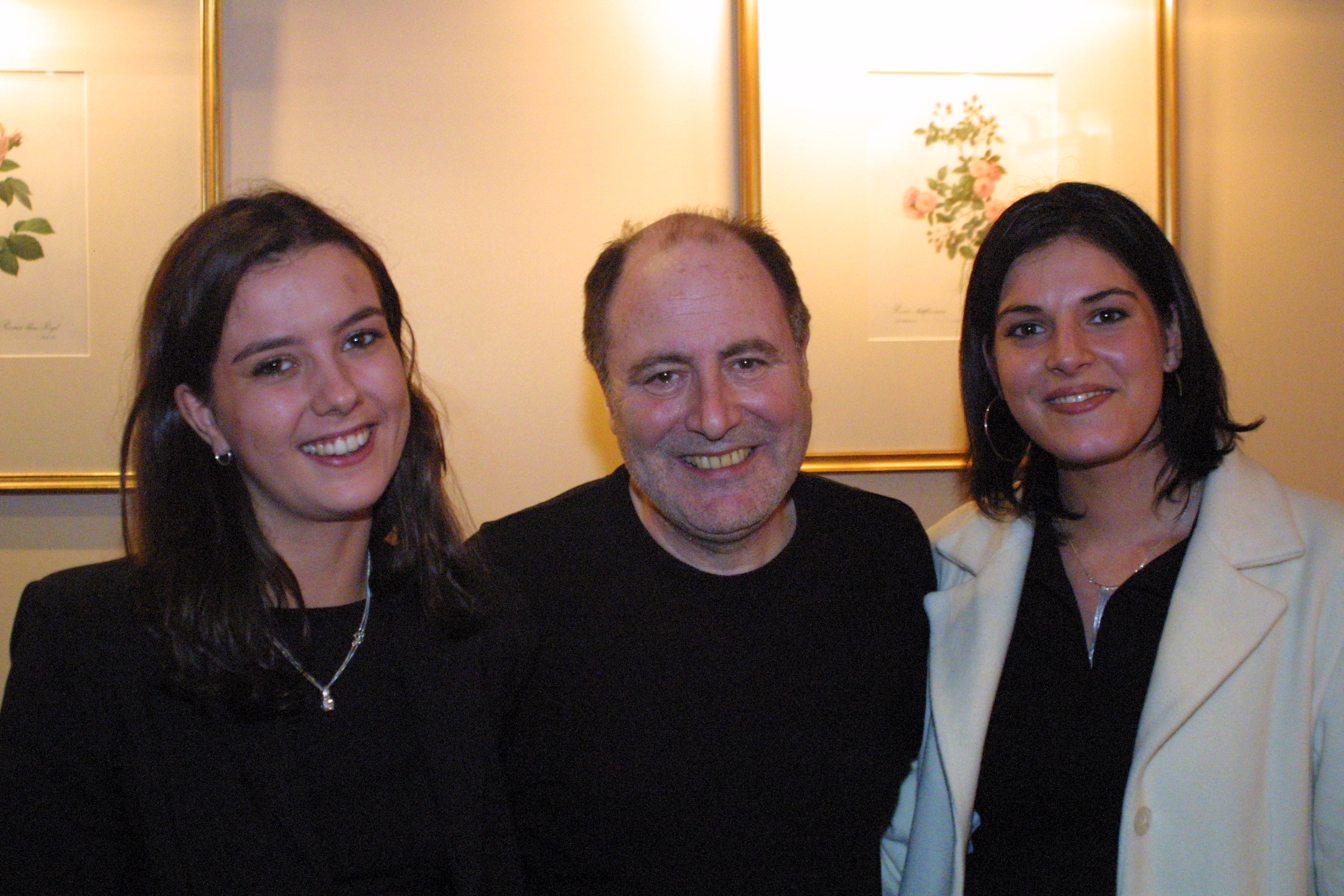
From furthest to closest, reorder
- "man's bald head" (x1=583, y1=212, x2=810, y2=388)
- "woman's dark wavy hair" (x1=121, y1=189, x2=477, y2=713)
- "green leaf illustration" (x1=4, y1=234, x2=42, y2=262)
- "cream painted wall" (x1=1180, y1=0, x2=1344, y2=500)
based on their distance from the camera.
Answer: "cream painted wall" (x1=1180, y1=0, x2=1344, y2=500) < "green leaf illustration" (x1=4, y1=234, x2=42, y2=262) < "man's bald head" (x1=583, y1=212, x2=810, y2=388) < "woman's dark wavy hair" (x1=121, y1=189, x2=477, y2=713)

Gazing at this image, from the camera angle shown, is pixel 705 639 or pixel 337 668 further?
pixel 705 639

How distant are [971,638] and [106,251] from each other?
6.26ft

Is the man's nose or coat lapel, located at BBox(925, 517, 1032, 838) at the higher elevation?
the man's nose

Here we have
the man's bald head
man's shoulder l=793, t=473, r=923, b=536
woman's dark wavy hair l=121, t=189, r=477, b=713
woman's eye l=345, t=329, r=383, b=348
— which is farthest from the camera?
man's shoulder l=793, t=473, r=923, b=536

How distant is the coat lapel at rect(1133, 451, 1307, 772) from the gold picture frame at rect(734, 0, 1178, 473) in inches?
29.8

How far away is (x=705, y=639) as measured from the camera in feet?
5.67

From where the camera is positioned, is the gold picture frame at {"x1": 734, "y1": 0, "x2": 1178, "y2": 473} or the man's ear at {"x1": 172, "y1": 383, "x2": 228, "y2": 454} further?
the gold picture frame at {"x1": 734, "y1": 0, "x2": 1178, "y2": 473}

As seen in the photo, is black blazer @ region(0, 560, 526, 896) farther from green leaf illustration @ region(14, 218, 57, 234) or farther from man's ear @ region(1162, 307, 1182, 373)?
man's ear @ region(1162, 307, 1182, 373)

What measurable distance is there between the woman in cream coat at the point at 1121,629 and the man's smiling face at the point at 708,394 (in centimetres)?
40

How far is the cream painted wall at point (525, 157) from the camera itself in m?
2.15

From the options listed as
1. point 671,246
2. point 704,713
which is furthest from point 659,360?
point 704,713

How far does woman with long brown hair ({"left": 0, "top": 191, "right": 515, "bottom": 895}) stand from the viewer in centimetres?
133

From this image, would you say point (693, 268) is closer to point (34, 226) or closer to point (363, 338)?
point (363, 338)

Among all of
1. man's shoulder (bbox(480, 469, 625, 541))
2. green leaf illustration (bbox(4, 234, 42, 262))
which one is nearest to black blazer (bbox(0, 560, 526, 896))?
man's shoulder (bbox(480, 469, 625, 541))
